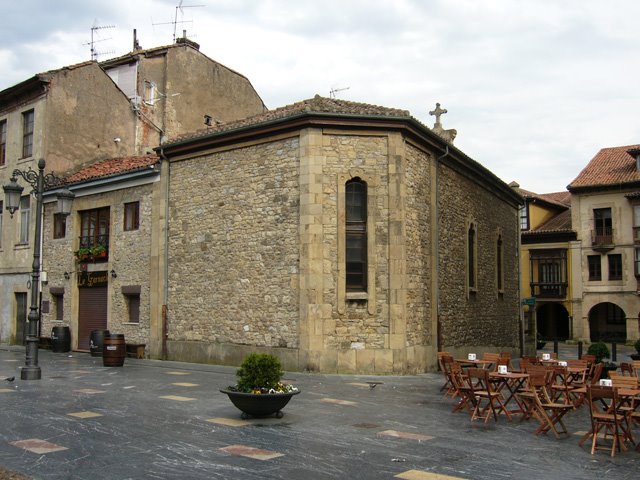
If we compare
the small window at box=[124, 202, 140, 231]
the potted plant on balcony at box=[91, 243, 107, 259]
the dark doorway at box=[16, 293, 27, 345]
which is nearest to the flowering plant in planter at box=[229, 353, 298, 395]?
the small window at box=[124, 202, 140, 231]

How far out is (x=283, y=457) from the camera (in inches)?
285

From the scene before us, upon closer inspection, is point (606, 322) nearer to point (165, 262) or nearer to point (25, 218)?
point (165, 262)

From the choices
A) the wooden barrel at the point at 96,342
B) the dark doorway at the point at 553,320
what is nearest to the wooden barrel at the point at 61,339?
the wooden barrel at the point at 96,342

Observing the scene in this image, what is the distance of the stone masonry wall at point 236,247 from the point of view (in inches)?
652

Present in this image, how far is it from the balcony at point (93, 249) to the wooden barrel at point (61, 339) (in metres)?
2.61

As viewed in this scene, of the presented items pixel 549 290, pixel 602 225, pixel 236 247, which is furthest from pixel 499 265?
pixel 549 290

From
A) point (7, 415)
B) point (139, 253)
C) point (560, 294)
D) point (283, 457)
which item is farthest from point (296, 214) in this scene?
point (560, 294)

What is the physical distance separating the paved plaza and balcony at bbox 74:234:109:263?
8976mm

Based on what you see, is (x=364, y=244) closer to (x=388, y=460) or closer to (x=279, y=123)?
(x=279, y=123)

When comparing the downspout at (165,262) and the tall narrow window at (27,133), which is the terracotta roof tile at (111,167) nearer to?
the downspout at (165,262)

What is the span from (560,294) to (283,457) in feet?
119

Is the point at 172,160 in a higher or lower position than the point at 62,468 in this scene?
higher

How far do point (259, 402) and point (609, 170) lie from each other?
116ft

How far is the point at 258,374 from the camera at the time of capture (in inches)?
370
